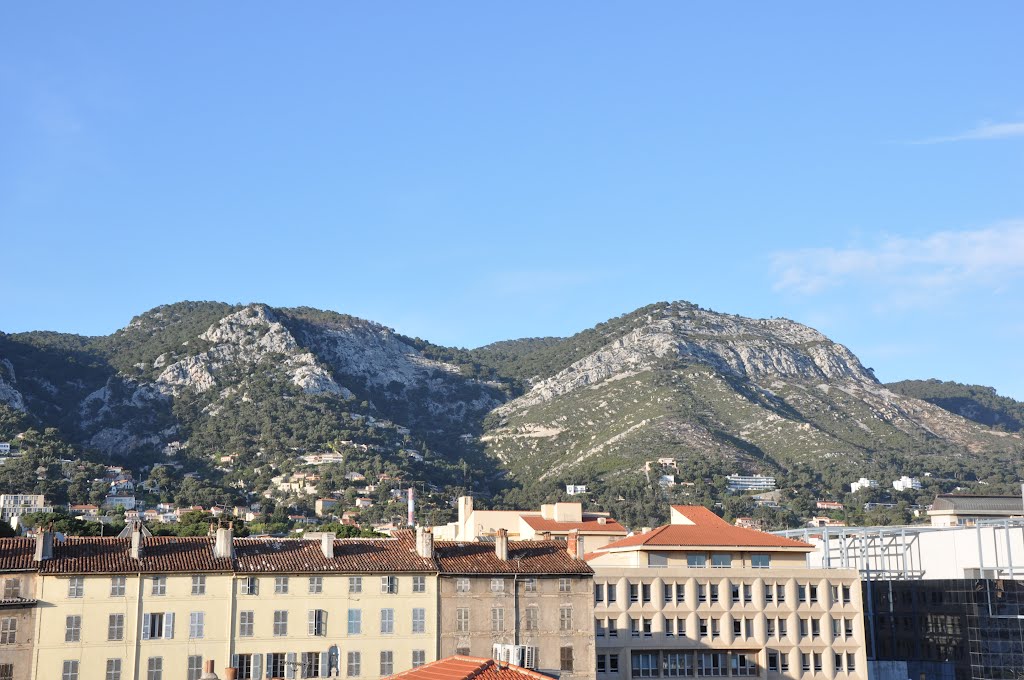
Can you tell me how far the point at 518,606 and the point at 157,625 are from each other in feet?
69.2

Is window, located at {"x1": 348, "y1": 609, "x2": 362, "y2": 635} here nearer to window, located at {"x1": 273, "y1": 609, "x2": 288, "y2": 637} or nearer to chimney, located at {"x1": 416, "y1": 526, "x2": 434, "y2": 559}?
window, located at {"x1": 273, "y1": 609, "x2": 288, "y2": 637}

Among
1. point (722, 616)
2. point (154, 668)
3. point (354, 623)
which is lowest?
point (154, 668)

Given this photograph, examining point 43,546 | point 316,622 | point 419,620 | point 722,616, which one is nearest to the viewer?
point 43,546

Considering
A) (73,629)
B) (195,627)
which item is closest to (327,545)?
(195,627)

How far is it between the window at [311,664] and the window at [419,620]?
19.1 feet

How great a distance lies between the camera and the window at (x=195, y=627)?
66.8 meters

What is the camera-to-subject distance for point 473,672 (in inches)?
1398

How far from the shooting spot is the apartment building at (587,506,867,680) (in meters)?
88.9

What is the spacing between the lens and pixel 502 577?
2835 inches

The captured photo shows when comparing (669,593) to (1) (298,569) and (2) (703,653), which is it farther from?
(1) (298,569)

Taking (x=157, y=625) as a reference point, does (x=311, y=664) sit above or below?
below

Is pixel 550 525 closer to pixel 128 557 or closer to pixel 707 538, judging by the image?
pixel 707 538

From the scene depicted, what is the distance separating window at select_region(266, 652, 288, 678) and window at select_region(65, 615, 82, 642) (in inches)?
410

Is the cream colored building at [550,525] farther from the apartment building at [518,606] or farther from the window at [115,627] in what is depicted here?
the window at [115,627]
